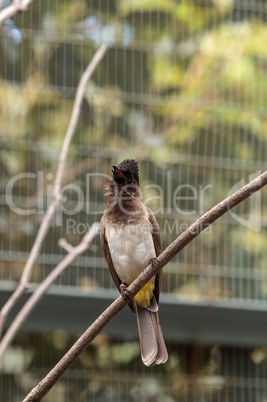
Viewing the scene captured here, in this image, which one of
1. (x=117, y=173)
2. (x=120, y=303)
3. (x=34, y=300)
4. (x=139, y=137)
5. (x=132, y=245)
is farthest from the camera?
(x=139, y=137)

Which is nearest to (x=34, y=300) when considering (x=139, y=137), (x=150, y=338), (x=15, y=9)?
(x=150, y=338)

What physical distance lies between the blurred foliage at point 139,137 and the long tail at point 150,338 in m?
1.26

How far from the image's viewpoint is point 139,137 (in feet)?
15.1

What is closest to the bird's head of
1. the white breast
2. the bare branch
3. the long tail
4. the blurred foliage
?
the white breast

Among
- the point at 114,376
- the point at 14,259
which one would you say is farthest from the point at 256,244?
the point at 14,259

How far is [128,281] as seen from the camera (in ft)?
10.1

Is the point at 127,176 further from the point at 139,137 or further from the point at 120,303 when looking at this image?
the point at 139,137

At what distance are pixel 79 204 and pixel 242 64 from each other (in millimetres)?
1608

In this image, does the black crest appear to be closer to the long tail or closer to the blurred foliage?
the long tail

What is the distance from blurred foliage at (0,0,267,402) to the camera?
14.3ft

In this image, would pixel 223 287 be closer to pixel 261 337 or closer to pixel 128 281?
pixel 261 337

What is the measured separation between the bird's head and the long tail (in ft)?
1.84

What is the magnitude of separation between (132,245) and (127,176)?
1.08 feet

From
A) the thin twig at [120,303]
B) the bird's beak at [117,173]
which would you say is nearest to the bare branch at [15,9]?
the bird's beak at [117,173]
